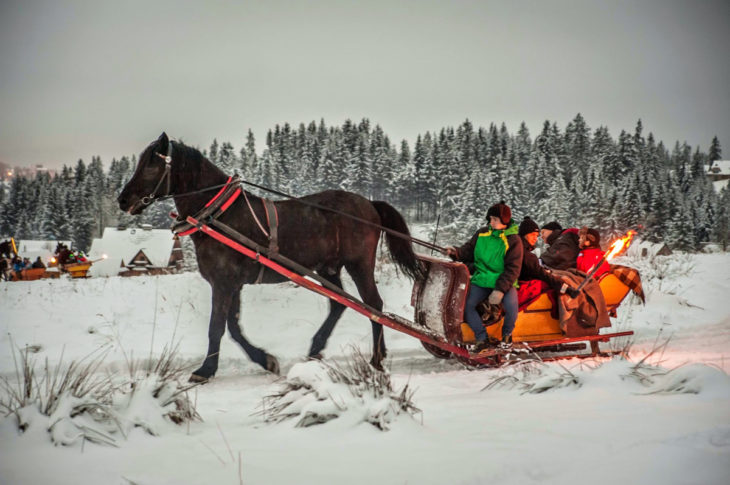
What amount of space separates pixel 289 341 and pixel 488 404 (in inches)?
147

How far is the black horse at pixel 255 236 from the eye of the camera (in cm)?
466

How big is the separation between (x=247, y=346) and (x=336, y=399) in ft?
8.20

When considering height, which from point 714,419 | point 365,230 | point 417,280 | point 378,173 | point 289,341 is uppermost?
point 378,173

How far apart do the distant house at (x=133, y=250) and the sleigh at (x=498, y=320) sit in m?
46.6

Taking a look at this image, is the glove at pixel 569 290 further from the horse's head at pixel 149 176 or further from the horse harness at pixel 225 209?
the horse's head at pixel 149 176

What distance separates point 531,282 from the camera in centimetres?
532

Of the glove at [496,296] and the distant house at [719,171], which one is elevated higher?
the distant house at [719,171]

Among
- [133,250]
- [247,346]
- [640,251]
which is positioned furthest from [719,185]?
[247,346]

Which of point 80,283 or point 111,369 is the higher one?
point 80,283

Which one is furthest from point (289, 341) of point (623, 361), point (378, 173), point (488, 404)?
point (378, 173)

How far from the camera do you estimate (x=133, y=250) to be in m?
48.7

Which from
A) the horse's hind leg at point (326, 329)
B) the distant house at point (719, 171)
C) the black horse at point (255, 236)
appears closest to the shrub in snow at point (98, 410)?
the black horse at point (255, 236)

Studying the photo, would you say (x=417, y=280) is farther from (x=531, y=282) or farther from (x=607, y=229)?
(x=607, y=229)

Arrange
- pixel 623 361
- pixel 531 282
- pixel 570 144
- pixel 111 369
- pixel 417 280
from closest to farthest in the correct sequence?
pixel 623 361 → pixel 111 369 → pixel 531 282 → pixel 417 280 → pixel 570 144
